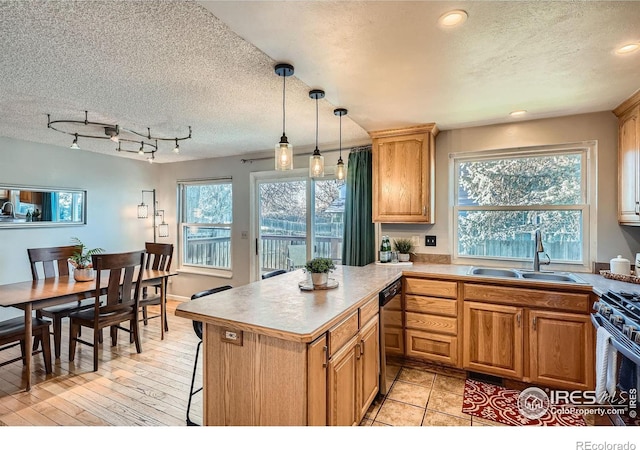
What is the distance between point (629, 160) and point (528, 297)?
1335 millimetres

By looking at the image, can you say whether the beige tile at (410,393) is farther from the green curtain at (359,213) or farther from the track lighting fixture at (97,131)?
the track lighting fixture at (97,131)

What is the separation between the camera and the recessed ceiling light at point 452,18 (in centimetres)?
143

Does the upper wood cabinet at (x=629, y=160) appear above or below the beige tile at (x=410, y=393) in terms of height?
above

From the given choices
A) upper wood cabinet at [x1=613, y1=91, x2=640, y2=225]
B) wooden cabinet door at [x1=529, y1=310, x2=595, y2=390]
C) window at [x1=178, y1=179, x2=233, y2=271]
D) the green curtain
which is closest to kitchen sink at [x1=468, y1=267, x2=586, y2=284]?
wooden cabinet door at [x1=529, y1=310, x2=595, y2=390]

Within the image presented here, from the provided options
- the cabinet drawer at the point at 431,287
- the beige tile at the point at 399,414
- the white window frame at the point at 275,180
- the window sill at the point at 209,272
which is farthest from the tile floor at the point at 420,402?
the window sill at the point at 209,272

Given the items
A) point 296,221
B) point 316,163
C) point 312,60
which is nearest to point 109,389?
point 316,163

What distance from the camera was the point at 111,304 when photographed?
10.2 ft

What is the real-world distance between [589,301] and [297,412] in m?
2.31

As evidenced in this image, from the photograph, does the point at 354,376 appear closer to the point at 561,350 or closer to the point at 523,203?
the point at 561,350

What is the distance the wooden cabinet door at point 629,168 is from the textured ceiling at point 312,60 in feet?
0.74

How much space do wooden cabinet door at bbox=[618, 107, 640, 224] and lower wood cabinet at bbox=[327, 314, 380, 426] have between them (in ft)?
7.09

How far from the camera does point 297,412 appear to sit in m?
1.42
